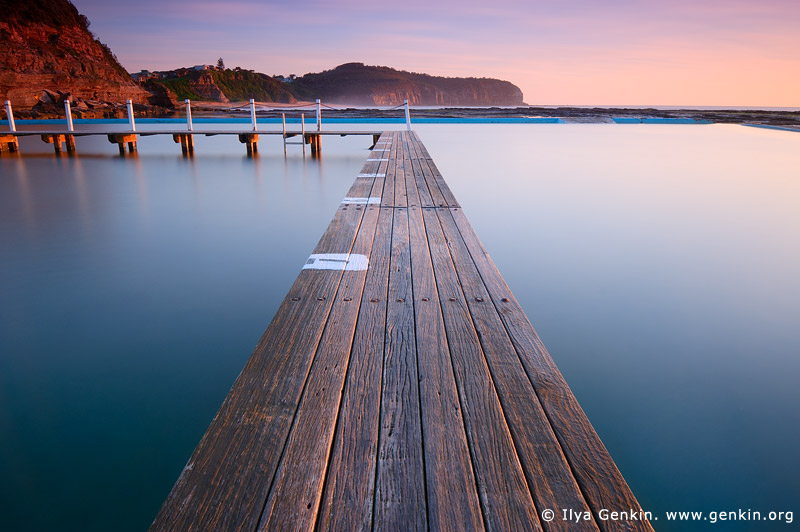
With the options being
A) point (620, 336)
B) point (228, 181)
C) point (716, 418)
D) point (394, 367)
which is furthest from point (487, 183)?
point (394, 367)

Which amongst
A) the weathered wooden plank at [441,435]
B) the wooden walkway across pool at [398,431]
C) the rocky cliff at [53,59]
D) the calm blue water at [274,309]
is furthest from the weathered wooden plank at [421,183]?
A: the rocky cliff at [53,59]

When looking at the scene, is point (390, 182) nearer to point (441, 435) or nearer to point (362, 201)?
point (362, 201)

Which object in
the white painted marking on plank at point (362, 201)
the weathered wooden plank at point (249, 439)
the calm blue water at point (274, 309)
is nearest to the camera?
the weathered wooden plank at point (249, 439)

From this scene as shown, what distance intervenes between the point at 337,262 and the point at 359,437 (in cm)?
128

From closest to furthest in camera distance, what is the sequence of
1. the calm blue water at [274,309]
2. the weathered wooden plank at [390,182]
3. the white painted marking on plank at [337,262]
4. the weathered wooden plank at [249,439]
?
the weathered wooden plank at [249,439]
the calm blue water at [274,309]
the white painted marking on plank at [337,262]
the weathered wooden plank at [390,182]

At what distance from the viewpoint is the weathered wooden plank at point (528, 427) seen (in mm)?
931

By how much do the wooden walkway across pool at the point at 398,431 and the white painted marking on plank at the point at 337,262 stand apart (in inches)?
9.7

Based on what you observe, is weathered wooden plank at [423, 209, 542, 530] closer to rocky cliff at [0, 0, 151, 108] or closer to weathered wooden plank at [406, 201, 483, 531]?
weathered wooden plank at [406, 201, 483, 531]

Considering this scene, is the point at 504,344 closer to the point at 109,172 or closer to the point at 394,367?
the point at 394,367

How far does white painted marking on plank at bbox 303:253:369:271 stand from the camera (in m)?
2.22

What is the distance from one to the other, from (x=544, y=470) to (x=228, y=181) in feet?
24.2

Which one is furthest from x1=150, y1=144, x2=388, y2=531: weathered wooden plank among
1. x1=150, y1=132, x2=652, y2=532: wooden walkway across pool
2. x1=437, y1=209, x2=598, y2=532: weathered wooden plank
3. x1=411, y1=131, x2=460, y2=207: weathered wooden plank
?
x1=411, y1=131, x2=460, y2=207: weathered wooden plank

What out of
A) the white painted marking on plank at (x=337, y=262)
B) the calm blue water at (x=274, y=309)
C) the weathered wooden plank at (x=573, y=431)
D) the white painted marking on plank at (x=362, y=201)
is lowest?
the calm blue water at (x=274, y=309)

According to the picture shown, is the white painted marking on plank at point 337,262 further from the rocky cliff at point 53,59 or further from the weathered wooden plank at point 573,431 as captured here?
the rocky cliff at point 53,59
